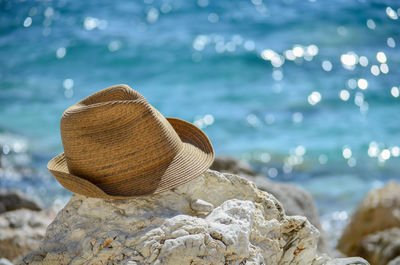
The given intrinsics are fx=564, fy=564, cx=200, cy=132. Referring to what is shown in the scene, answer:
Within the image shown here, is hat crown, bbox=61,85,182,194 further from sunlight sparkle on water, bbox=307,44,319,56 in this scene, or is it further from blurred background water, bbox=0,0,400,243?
sunlight sparkle on water, bbox=307,44,319,56

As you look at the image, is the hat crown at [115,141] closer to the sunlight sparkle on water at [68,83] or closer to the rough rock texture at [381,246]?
the rough rock texture at [381,246]

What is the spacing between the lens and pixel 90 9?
46.4ft

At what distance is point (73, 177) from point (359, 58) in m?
9.57

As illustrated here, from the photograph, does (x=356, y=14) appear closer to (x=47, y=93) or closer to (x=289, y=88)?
(x=289, y=88)

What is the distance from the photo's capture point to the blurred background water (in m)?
8.54

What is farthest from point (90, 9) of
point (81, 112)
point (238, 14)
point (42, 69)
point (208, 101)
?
point (81, 112)

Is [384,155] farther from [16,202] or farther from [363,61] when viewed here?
[16,202]

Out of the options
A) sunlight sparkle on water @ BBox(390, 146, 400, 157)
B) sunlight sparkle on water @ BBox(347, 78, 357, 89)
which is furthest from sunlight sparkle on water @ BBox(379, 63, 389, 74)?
sunlight sparkle on water @ BBox(390, 146, 400, 157)

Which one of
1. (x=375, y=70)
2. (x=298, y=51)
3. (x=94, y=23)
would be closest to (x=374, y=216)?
(x=375, y=70)

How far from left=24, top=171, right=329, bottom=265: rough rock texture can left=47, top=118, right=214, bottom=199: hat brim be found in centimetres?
12

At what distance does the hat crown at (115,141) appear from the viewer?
8.30 ft

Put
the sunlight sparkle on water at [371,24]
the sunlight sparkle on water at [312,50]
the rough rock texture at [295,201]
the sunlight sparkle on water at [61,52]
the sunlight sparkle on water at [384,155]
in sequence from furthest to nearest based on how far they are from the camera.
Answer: the sunlight sparkle on water at [61,52] → the sunlight sparkle on water at [371,24] → the sunlight sparkle on water at [312,50] → the sunlight sparkle on water at [384,155] → the rough rock texture at [295,201]

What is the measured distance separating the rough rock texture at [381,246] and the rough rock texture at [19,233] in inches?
121

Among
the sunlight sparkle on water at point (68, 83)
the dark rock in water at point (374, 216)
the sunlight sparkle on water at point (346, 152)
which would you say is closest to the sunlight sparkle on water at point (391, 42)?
the sunlight sparkle on water at point (346, 152)
